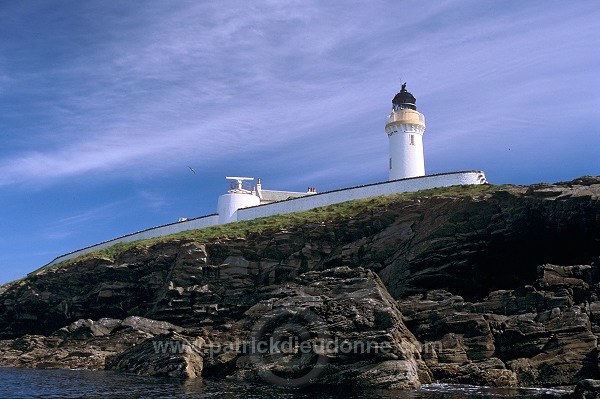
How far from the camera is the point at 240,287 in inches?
2009

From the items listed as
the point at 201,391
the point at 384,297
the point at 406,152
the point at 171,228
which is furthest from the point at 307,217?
the point at 201,391

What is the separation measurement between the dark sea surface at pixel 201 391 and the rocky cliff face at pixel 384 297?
2039mm

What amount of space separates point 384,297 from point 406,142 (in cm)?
3496

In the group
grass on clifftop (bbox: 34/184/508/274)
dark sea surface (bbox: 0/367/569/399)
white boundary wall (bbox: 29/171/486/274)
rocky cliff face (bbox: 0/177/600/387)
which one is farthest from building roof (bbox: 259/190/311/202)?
dark sea surface (bbox: 0/367/569/399)

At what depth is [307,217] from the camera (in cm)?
5566

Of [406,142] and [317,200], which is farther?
[406,142]

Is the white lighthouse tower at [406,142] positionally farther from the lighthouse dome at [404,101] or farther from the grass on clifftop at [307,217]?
the grass on clifftop at [307,217]

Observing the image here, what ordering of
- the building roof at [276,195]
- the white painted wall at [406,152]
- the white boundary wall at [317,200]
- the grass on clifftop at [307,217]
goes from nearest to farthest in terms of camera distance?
the grass on clifftop at [307,217] < the white boundary wall at [317,200] < the white painted wall at [406,152] < the building roof at [276,195]

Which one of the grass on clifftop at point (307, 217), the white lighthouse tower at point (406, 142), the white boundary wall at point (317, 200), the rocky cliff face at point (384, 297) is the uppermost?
the white lighthouse tower at point (406, 142)

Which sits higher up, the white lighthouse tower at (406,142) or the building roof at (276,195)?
the white lighthouse tower at (406,142)

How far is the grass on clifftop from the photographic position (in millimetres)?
51544

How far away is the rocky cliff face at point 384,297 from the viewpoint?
1256 inches

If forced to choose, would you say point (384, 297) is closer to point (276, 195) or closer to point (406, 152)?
point (406, 152)

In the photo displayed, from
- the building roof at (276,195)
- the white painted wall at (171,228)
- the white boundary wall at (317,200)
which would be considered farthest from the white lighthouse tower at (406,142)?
the white painted wall at (171,228)
